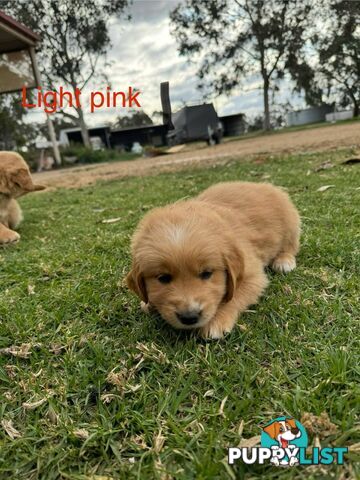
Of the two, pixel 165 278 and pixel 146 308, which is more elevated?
pixel 165 278

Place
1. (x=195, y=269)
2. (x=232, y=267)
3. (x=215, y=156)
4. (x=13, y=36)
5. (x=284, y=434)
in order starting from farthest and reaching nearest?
(x=215, y=156), (x=13, y=36), (x=232, y=267), (x=195, y=269), (x=284, y=434)

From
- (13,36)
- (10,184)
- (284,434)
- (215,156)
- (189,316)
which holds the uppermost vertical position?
(13,36)

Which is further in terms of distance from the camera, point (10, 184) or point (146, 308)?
point (10, 184)

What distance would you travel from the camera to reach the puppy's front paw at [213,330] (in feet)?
7.11

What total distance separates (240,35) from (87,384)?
29.9m

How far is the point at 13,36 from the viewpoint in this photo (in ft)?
29.6

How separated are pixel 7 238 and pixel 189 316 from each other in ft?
11.1

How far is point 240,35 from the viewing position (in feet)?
90.3

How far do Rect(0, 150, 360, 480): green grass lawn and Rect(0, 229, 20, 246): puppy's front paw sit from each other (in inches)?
53.8

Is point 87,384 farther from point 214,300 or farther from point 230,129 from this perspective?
point 230,129

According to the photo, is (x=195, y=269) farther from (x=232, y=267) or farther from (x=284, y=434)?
(x=284, y=434)

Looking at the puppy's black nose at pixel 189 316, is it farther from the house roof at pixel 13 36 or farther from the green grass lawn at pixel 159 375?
the house roof at pixel 13 36

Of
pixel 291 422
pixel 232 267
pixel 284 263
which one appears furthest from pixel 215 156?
pixel 291 422

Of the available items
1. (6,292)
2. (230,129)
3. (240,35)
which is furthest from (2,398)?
(230,129)
